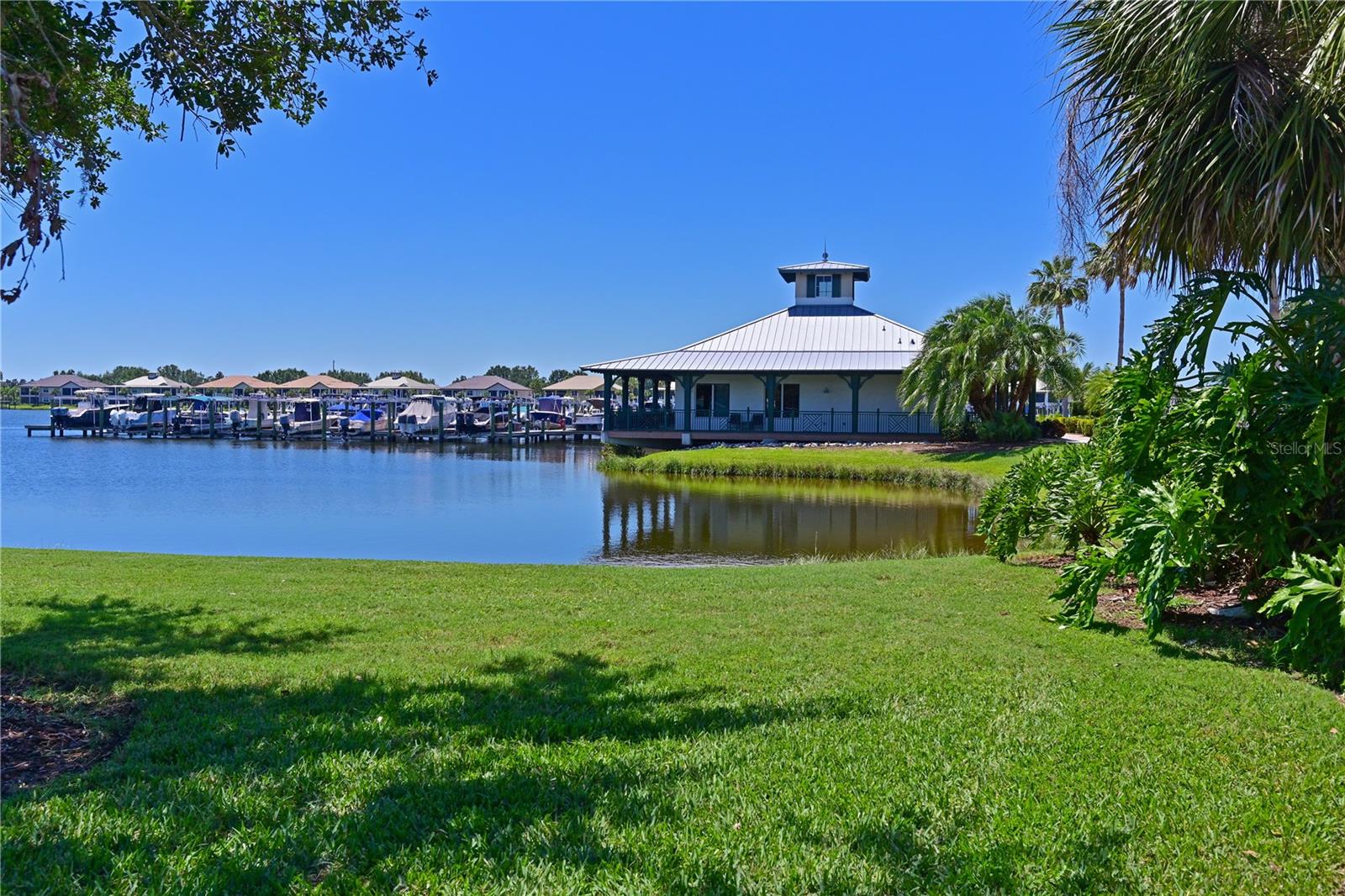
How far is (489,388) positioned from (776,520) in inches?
3076

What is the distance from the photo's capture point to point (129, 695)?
17.5ft

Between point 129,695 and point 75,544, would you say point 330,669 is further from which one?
point 75,544

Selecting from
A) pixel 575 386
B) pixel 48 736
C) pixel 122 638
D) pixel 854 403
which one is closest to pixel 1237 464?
pixel 48 736

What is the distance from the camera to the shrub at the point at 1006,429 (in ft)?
109

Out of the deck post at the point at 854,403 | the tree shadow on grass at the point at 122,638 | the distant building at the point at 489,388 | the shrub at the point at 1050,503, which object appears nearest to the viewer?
the tree shadow on grass at the point at 122,638

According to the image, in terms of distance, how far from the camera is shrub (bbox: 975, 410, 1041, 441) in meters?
33.2

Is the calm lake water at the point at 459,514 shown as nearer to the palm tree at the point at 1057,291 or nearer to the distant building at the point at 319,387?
the palm tree at the point at 1057,291

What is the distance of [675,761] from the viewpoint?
14.1 ft

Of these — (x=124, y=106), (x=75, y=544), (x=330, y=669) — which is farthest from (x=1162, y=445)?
(x=75, y=544)

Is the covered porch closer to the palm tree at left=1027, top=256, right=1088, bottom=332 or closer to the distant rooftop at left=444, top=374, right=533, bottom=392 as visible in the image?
the palm tree at left=1027, top=256, right=1088, bottom=332

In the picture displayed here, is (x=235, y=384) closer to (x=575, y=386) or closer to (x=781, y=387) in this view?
(x=575, y=386)

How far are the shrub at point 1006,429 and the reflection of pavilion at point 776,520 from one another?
8365 millimetres

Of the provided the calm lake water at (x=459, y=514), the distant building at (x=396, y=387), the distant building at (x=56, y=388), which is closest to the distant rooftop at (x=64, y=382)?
the distant building at (x=56, y=388)

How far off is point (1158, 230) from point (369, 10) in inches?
270
